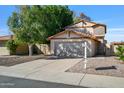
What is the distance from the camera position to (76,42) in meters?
25.8

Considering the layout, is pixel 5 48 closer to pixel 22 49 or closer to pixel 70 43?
pixel 22 49

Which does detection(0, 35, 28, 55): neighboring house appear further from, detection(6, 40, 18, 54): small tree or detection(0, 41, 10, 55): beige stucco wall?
detection(6, 40, 18, 54): small tree

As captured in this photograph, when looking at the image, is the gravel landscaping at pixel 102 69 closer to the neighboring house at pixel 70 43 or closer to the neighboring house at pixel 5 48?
the neighboring house at pixel 70 43

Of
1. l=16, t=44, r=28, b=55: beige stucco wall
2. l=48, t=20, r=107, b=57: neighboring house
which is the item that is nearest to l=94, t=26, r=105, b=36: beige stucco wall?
l=48, t=20, r=107, b=57: neighboring house

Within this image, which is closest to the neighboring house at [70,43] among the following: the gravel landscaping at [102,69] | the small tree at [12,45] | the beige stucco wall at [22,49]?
the small tree at [12,45]

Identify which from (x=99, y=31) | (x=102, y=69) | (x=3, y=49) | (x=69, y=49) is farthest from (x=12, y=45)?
(x=102, y=69)

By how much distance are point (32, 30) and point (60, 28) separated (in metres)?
7.56

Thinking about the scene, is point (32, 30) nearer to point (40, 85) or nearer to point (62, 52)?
point (62, 52)

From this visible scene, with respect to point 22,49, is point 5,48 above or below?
above

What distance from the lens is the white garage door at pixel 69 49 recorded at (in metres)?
25.7

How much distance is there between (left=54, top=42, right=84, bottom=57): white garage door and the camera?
25656 mm

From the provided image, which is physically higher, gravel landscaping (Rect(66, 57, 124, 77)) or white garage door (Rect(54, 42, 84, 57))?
white garage door (Rect(54, 42, 84, 57))

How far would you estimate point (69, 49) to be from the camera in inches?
1023
